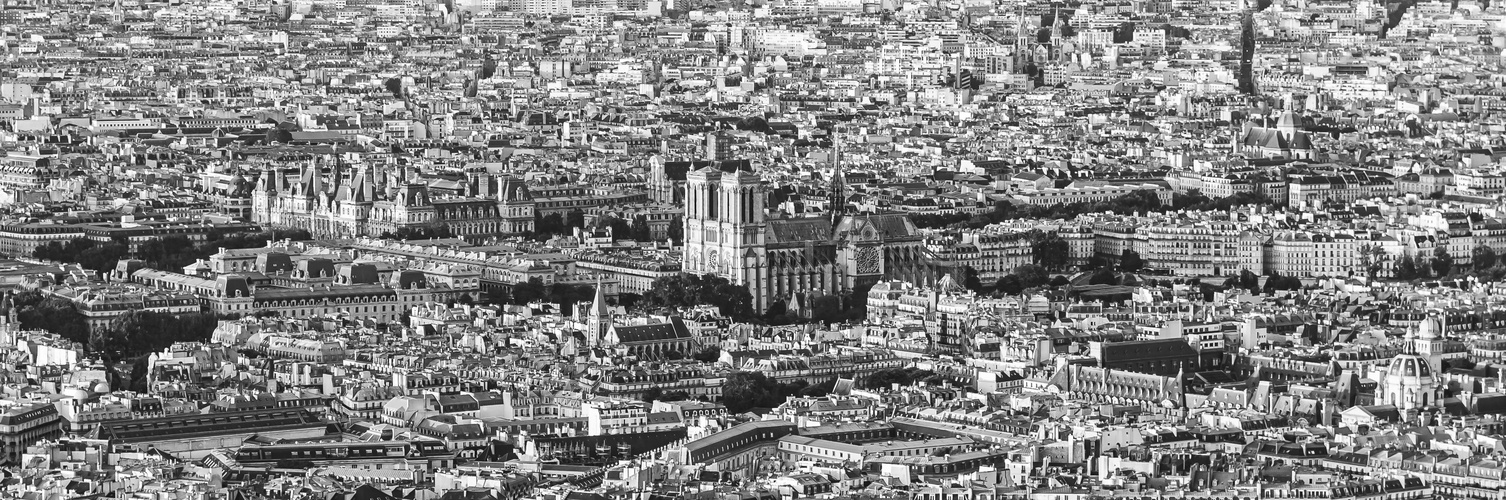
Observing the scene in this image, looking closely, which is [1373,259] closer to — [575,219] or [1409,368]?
[575,219]

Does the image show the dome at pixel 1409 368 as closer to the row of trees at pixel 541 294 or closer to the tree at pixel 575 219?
the row of trees at pixel 541 294

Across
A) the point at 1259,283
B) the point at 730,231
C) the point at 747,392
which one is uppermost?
the point at 747,392

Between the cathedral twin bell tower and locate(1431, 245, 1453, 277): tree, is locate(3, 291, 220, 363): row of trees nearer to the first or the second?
the cathedral twin bell tower

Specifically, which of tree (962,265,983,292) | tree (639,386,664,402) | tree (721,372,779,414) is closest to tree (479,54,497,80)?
tree (962,265,983,292)

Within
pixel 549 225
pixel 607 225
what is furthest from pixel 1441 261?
pixel 549 225

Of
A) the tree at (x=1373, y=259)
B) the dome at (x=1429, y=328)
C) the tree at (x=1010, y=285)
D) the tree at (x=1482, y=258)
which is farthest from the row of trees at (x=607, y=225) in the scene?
the dome at (x=1429, y=328)

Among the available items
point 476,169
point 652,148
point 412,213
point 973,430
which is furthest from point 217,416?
point 652,148

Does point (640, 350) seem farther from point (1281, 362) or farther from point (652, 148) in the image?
point (652, 148)
